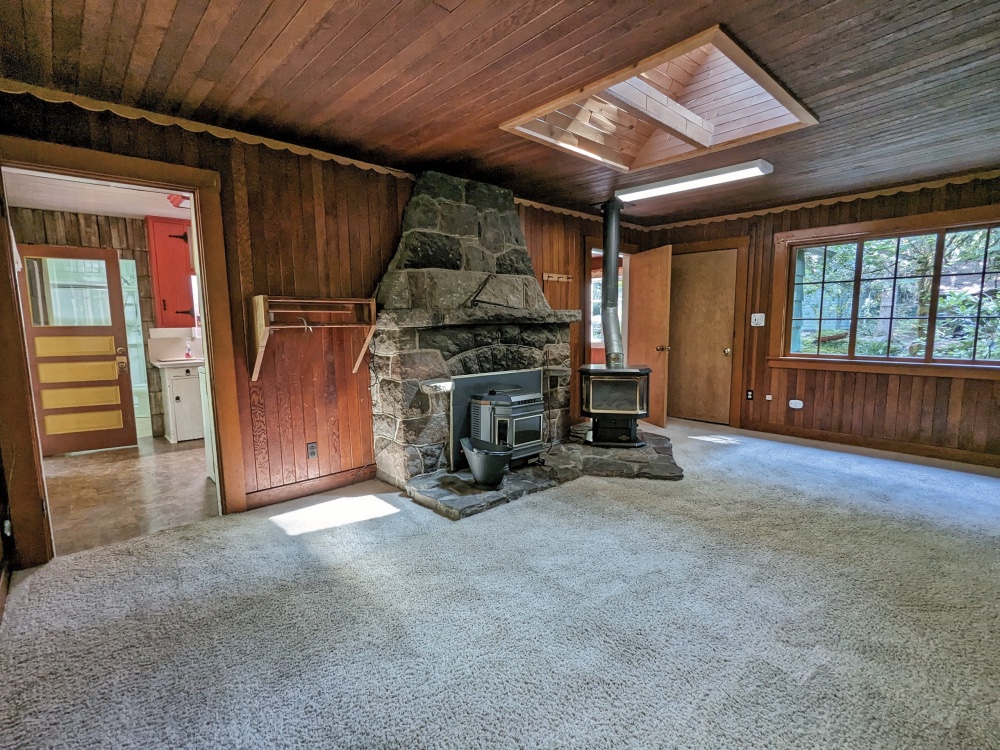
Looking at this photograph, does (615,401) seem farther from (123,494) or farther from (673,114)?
(123,494)

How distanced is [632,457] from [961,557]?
2.05 m

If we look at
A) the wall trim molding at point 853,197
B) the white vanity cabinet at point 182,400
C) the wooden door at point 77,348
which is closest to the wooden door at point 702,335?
the wall trim molding at point 853,197

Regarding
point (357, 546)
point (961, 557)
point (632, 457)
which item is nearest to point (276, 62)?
point (357, 546)

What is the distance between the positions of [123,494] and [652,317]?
5223 millimetres

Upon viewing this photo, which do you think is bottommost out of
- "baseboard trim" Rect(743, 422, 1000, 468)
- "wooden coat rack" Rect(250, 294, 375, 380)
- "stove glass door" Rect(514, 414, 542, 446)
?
"baseboard trim" Rect(743, 422, 1000, 468)

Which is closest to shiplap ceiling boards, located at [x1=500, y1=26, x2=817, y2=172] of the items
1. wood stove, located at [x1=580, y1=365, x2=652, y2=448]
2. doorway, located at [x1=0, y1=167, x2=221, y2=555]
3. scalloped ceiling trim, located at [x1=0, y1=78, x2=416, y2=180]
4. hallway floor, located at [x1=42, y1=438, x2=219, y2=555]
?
scalloped ceiling trim, located at [x1=0, y1=78, x2=416, y2=180]

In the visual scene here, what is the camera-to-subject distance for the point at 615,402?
4.36m

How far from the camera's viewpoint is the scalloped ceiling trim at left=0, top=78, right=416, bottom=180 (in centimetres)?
227

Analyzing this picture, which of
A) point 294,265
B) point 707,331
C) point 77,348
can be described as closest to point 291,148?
point 294,265

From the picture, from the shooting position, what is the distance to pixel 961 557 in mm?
2439

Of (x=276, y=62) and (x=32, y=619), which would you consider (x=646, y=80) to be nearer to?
Result: (x=276, y=62)

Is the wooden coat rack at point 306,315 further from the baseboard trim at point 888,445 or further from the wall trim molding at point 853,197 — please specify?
the baseboard trim at point 888,445

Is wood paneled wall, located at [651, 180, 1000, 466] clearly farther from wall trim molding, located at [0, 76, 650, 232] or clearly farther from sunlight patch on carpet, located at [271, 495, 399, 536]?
sunlight patch on carpet, located at [271, 495, 399, 536]

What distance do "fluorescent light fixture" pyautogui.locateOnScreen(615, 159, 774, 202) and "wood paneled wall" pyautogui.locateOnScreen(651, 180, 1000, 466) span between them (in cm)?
145
